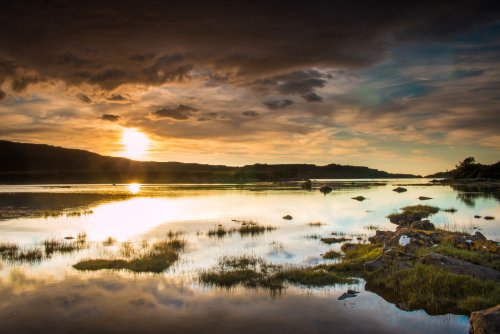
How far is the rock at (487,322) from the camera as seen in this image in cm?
1287

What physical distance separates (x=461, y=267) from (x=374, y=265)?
4.46 meters

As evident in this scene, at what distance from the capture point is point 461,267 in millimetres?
19797

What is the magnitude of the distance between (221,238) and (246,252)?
7748 millimetres

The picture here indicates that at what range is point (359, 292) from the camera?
19484mm

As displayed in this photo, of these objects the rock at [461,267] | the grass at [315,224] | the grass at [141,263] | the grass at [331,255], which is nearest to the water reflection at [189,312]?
the grass at [141,263]

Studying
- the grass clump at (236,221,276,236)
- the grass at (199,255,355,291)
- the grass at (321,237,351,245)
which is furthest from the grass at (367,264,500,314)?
the grass clump at (236,221,276,236)

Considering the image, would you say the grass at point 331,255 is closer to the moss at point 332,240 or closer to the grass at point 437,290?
the moss at point 332,240

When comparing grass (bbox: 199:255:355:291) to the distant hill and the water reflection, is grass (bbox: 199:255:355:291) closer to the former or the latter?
the water reflection

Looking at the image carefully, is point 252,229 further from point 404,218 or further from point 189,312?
point 189,312

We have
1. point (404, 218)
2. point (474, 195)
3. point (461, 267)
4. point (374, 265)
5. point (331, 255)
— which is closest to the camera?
point (461, 267)

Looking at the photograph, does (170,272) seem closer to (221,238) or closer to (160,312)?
(160,312)

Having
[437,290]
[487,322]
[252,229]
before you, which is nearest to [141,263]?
[437,290]

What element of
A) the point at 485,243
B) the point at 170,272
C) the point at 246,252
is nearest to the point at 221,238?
the point at 246,252

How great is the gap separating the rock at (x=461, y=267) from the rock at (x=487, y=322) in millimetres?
6263
